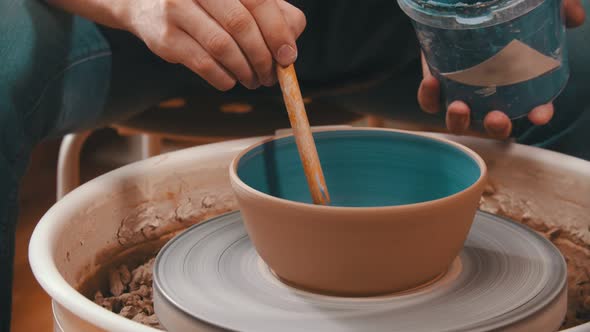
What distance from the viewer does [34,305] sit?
1.53 metres

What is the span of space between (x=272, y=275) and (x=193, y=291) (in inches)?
3.6

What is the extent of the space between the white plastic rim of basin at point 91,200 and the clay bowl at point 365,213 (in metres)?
0.16

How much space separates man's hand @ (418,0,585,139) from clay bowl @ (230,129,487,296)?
0.12 metres

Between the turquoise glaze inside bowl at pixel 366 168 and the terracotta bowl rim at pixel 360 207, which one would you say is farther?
the turquoise glaze inside bowl at pixel 366 168

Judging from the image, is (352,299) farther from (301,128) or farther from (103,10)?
(103,10)

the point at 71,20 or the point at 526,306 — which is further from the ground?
the point at 71,20

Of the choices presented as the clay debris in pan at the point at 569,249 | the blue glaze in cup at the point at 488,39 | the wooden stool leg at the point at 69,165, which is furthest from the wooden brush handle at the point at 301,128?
the wooden stool leg at the point at 69,165

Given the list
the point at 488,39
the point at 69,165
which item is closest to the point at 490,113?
the point at 488,39

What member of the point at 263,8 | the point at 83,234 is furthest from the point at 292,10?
the point at 83,234

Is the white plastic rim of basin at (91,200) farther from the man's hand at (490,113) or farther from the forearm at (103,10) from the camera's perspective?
the forearm at (103,10)

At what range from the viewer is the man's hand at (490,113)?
0.92 meters

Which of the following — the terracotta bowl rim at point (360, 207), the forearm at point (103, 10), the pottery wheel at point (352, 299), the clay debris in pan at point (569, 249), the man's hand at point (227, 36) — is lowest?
the clay debris in pan at point (569, 249)

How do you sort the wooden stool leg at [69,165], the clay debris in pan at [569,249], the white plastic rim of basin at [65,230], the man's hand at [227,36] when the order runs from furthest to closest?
the wooden stool leg at [69,165]
the clay debris in pan at [569,249]
the man's hand at [227,36]
the white plastic rim of basin at [65,230]

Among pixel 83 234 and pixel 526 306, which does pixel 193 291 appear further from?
pixel 526 306
